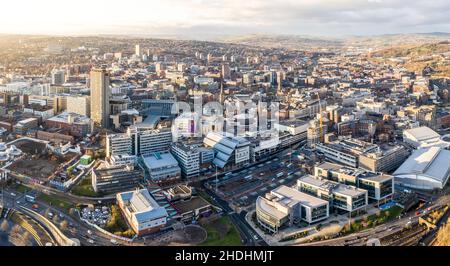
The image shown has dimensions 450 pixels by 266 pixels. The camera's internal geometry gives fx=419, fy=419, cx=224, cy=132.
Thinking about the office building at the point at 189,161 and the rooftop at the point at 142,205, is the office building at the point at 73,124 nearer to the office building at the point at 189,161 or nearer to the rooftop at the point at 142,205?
the office building at the point at 189,161

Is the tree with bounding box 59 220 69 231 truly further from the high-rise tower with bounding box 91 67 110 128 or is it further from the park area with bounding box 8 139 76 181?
the high-rise tower with bounding box 91 67 110 128

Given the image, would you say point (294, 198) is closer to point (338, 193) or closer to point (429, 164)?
point (338, 193)

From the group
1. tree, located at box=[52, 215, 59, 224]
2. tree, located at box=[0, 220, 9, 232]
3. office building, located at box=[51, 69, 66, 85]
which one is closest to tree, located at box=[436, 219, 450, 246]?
tree, located at box=[52, 215, 59, 224]
